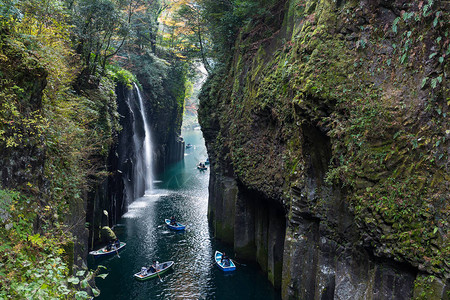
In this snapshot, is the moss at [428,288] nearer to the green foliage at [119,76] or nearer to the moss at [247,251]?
the moss at [247,251]

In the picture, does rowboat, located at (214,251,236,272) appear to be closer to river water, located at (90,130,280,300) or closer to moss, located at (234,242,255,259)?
river water, located at (90,130,280,300)

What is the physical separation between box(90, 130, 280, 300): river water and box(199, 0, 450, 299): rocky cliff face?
2.28m

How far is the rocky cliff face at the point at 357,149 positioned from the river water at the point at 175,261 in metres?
2.28

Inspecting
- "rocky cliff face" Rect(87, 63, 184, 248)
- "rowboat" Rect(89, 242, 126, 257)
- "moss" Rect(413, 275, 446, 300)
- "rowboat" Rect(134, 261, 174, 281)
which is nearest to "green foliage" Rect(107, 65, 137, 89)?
"rocky cliff face" Rect(87, 63, 184, 248)

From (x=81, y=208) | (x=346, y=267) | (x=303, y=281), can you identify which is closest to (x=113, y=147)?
(x=81, y=208)

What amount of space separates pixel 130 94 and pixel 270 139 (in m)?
19.5

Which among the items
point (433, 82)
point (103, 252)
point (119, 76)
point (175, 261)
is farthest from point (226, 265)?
point (119, 76)

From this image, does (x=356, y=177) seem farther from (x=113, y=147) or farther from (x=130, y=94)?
(x=130, y=94)

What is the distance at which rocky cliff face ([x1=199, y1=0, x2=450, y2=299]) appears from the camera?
26.6ft

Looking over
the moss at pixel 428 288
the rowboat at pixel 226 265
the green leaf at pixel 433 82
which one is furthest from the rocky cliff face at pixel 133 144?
the green leaf at pixel 433 82

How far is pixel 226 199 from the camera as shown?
22.8m

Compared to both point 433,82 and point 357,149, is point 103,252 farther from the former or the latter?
point 433,82

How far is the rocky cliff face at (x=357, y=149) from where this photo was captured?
8.09m

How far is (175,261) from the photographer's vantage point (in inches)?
796
